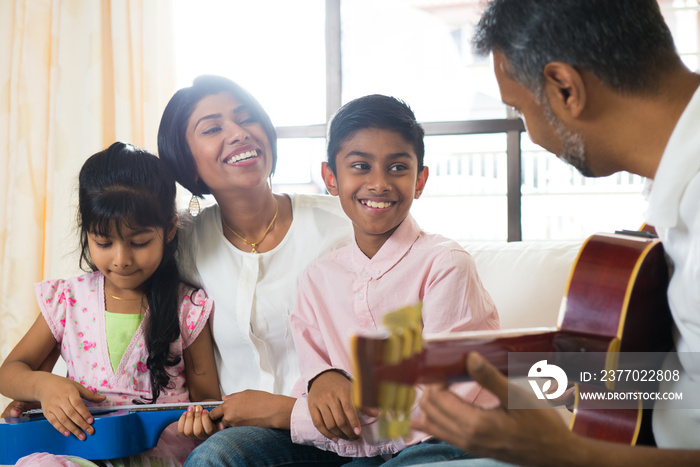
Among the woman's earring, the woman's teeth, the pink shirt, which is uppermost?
the woman's teeth

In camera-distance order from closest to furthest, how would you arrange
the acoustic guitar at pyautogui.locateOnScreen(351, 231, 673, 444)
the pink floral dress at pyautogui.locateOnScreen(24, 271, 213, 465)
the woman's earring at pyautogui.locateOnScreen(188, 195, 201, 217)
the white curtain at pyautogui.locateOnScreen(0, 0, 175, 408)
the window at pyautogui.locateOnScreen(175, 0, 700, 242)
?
the acoustic guitar at pyautogui.locateOnScreen(351, 231, 673, 444) < the pink floral dress at pyautogui.locateOnScreen(24, 271, 213, 465) < the woman's earring at pyautogui.locateOnScreen(188, 195, 201, 217) < the white curtain at pyautogui.locateOnScreen(0, 0, 175, 408) < the window at pyautogui.locateOnScreen(175, 0, 700, 242)

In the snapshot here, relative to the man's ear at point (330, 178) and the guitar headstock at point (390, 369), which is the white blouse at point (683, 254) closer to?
the guitar headstock at point (390, 369)

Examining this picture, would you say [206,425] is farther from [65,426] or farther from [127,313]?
[127,313]

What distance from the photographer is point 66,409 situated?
141cm

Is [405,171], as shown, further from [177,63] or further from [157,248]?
[177,63]

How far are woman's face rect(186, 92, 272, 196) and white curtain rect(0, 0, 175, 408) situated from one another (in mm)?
1072

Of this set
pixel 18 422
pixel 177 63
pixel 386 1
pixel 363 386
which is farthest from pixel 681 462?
pixel 386 1

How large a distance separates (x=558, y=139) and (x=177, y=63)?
2.28m

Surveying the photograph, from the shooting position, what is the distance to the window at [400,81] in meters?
2.91

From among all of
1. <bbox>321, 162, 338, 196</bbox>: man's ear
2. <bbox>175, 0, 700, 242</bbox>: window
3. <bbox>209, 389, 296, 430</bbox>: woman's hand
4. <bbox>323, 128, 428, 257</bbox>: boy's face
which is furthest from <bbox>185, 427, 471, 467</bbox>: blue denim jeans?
<bbox>175, 0, 700, 242</bbox>: window

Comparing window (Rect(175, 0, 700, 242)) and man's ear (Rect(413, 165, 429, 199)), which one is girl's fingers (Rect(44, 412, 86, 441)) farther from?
window (Rect(175, 0, 700, 242))

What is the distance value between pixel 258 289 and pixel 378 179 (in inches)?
18.8

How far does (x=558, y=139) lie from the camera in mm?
951

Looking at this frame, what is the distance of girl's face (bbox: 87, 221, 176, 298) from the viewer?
1567 millimetres
